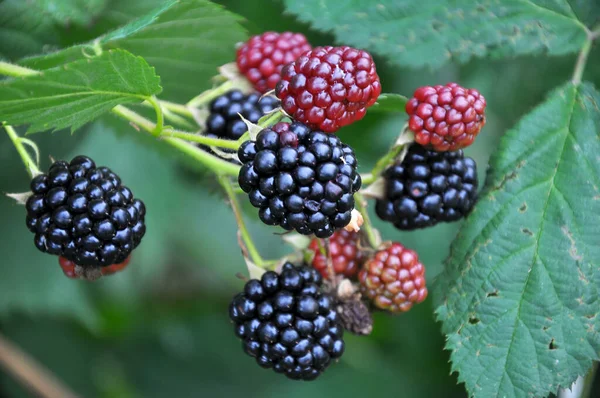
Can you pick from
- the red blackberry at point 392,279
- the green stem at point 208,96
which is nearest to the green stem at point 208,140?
the green stem at point 208,96

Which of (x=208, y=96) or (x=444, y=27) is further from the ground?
(x=444, y=27)

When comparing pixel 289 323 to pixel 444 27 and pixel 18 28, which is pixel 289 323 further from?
pixel 18 28

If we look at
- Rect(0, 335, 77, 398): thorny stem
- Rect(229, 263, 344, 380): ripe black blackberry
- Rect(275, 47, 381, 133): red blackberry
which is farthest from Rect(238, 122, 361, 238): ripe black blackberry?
Rect(0, 335, 77, 398): thorny stem

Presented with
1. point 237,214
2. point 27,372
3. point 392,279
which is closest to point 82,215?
point 237,214

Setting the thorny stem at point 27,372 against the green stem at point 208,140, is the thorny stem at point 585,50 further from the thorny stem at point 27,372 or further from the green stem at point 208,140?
the thorny stem at point 27,372

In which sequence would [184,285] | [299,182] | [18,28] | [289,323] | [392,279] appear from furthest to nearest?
[184,285]
[18,28]
[392,279]
[289,323]
[299,182]

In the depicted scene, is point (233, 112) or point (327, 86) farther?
point (233, 112)

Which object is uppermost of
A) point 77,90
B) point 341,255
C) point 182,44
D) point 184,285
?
point 77,90
